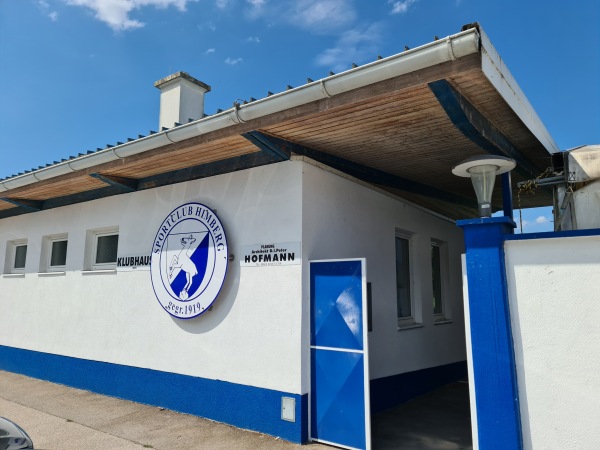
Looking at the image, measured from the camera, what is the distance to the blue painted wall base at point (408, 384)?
18.4ft

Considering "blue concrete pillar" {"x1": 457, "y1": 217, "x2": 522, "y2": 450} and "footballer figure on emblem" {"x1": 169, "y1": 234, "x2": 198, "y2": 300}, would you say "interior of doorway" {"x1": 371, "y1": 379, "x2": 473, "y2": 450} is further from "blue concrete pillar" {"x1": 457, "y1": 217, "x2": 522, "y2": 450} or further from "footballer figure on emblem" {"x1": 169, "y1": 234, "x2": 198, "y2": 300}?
"footballer figure on emblem" {"x1": 169, "y1": 234, "x2": 198, "y2": 300}

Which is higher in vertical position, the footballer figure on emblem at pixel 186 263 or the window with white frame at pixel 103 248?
the window with white frame at pixel 103 248

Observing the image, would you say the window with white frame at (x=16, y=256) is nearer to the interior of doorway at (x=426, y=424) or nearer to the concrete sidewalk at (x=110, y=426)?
the concrete sidewalk at (x=110, y=426)

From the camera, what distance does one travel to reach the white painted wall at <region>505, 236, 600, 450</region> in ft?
9.75

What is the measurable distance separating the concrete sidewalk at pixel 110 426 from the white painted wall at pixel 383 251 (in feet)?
3.65

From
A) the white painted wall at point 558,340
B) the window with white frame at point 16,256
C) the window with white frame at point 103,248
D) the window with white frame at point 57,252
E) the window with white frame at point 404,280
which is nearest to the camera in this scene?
the white painted wall at point 558,340

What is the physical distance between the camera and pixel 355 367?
4367mm

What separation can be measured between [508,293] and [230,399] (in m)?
3.31

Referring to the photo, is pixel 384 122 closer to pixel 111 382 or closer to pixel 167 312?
pixel 167 312

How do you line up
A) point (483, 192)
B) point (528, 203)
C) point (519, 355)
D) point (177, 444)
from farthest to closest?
point (528, 203) < point (177, 444) < point (483, 192) < point (519, 355)

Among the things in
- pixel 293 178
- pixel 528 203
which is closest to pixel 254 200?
pixel 293 178

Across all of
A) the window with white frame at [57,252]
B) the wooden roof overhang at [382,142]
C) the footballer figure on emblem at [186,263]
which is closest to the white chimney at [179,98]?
the wooden roof overhang at [382,142]

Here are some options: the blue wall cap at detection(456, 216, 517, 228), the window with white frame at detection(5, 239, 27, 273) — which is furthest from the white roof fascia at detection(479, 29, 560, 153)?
the window with white frame at detection(5, 239, 27, 273)

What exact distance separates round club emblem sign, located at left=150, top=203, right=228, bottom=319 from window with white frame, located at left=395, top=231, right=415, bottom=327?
2830 mm
